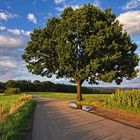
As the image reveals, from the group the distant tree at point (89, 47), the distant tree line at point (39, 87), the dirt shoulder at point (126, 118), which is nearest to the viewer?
the dirt shoulder at point (126, 118)

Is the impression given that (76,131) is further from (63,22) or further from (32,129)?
(63,22)

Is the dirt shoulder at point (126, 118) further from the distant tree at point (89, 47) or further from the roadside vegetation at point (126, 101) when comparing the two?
the distant tree at point (89, 47)

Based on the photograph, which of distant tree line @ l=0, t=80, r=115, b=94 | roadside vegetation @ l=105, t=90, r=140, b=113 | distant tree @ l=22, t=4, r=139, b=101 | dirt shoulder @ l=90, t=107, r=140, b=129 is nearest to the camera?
dirt shoulder @ l=90, t=107, r=140, b=129

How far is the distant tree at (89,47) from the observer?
1598 inches

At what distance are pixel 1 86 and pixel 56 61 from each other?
265ft

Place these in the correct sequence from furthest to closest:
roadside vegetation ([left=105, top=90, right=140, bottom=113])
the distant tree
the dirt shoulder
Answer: the distant tree → roadside vegetation ([left=105, top=90, right=140, bottom=113]) → the dirt shoulder

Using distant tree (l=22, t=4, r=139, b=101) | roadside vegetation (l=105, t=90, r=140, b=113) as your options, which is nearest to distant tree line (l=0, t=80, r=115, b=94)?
distant tree (l=22, t=4, r=139, b=101)

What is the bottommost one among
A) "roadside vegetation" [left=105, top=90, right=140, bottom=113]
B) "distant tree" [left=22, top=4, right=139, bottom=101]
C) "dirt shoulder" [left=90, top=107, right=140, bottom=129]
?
"dirt shoulder" [left=90, top=107, right=140, bottom=129]

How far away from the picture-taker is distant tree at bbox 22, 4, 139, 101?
4059 cm

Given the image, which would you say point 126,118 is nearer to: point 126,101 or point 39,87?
point 126,101

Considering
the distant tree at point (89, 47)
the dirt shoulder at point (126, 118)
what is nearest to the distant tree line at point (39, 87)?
the distant tree at point (89, 47)

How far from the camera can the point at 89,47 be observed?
40.3 meters

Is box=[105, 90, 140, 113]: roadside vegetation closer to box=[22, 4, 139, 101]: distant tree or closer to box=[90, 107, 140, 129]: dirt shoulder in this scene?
box=[90, 107, 140, 129]: dirt shoulder

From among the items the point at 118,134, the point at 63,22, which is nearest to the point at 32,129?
the point at 118,134
